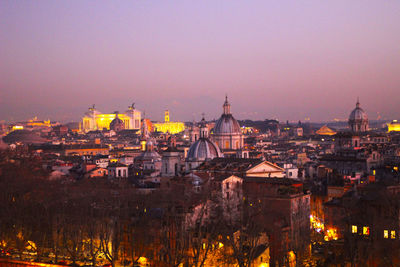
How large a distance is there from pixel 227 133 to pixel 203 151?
1427 centimetres

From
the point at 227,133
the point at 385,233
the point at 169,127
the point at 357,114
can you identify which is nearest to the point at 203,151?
the point at 227,133

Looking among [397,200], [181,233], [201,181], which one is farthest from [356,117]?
[181,233]

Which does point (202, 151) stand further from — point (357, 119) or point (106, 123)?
point (106, 123)

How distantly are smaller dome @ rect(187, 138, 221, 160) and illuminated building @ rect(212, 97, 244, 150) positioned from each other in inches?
515

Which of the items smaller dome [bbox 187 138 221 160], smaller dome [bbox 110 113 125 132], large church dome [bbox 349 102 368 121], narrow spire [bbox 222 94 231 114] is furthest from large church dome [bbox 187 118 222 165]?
smaller dome [bbox 110 113 125 132]

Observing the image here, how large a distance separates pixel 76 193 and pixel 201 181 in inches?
275

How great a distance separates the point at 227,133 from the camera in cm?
6219

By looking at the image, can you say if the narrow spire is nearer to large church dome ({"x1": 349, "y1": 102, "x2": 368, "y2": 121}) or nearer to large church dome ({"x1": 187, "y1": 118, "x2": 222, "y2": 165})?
large church dome ({"x1": 187, "y1": 118, "x2": 222, "y2": 165})

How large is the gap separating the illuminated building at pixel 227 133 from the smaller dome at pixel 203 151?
1308 cm

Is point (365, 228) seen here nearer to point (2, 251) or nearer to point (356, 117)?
point (2, 251)

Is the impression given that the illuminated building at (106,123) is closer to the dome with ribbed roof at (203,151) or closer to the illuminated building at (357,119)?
the illuminated building at (357,119)

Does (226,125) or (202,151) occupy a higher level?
(226,125)

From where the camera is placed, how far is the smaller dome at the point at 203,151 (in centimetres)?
4806

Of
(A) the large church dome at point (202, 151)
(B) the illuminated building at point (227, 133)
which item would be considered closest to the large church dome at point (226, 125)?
(B) the illuminated building at point (227, 133)
